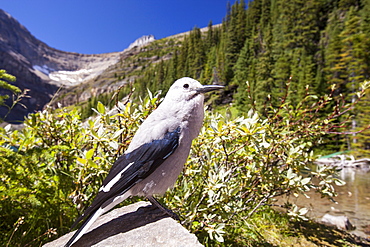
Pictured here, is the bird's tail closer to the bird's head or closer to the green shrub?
the green shrub

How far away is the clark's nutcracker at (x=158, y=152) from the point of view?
1.45 metres

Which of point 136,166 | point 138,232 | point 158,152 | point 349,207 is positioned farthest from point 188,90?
point 349,207

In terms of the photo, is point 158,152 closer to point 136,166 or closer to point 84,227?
point 136,166

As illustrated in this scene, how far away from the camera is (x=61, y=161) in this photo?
284 cm

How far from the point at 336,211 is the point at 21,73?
773 ft

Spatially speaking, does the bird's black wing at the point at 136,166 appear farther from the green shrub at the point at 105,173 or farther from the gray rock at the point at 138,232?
the green shrub at the point at 105,173

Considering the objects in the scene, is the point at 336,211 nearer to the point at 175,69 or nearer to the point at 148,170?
the point at 148,170

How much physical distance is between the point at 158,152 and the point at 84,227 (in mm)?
716

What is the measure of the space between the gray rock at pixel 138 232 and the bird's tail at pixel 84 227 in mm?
210

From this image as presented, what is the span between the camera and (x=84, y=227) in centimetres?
133

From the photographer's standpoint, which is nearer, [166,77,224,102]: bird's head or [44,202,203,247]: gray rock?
[44,202,203,247]: gray rock

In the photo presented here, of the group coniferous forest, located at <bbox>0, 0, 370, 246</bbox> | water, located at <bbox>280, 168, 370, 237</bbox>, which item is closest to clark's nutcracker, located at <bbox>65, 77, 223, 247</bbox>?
coniferous forest, located at <bbox>0, 0, 370, 246</bbox>

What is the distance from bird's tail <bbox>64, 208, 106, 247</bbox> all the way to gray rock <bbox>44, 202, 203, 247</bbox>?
21 centimetres

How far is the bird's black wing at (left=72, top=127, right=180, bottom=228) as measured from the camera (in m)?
1.43
